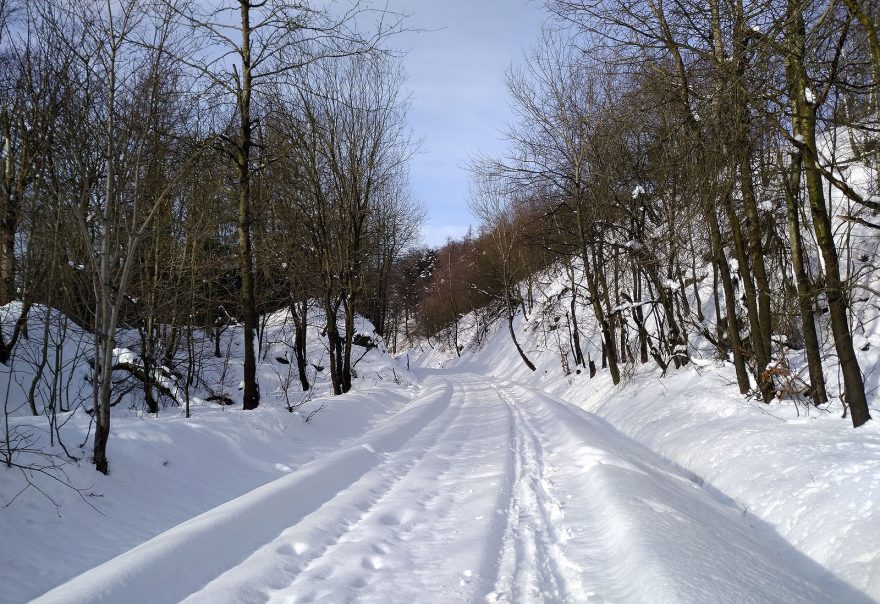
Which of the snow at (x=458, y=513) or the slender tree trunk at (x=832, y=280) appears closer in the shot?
the snow at (x=458, y=513)

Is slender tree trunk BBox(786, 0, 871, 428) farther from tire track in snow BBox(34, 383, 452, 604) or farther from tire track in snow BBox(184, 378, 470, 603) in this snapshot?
tire track in snow BBox(34, 383, 452, 604)

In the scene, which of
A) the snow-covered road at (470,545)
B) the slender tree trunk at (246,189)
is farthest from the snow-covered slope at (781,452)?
the slender tree trunk at (246,189)

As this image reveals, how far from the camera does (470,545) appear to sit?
3789 mm

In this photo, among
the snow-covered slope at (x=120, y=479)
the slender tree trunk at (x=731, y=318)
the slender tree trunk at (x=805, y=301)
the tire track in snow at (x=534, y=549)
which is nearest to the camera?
the tire track in snow at (x=534, y=549)

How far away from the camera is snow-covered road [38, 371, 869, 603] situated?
10.2 feet

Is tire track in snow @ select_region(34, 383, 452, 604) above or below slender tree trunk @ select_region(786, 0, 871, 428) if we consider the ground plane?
below

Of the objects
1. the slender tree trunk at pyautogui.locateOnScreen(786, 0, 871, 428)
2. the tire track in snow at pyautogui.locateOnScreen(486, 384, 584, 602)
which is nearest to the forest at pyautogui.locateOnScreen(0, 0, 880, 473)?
the slender tree trunk at pyautogui.locateOnScreen(786, 0, 871, 428)

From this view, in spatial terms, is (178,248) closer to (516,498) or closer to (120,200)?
(120,200)

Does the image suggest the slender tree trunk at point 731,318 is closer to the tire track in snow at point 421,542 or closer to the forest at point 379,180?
the forest at point 379,180

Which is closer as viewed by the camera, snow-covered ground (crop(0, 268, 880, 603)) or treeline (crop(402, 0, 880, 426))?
snow-covered ground (crop(0, 268, 880, 603))

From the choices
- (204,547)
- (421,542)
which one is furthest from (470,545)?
(204,547)

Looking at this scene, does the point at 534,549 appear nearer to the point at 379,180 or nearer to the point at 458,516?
the point at 458,516

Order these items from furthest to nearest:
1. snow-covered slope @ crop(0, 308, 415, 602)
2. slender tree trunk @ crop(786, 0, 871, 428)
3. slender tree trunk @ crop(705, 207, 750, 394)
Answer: slender tree trunk @ crop(705, 207, 750, 394)
slender tree trunk @ crop(786, 0, 871, 428)
snow-covered slope @ crop(0, 308, 415, 602)

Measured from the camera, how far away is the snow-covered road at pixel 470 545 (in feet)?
10.2
